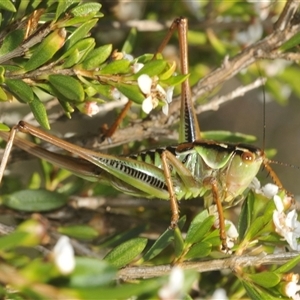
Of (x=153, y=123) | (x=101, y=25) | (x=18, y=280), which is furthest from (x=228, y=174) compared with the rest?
(x=18, y=280)

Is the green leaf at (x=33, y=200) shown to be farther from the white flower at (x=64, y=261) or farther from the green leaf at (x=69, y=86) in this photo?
the white flower at (x=64, y=261)

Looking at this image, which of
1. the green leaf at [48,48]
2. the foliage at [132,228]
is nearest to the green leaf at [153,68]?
the foliage at [132,228]

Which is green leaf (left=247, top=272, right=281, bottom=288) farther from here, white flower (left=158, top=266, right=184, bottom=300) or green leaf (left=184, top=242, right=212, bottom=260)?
white flower (left=158, top=266, right=184, bottom=300)

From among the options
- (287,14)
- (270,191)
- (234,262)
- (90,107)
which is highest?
(287,14)

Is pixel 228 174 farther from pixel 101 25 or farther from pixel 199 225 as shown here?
pixel 101 25

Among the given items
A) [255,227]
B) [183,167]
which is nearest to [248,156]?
[183,167]

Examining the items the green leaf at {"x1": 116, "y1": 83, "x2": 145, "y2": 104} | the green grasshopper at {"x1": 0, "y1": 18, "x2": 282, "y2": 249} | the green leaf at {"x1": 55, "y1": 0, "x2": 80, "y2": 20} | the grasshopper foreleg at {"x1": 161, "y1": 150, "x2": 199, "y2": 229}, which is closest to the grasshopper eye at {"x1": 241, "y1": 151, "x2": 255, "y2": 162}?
the green grasshopper at {"x1": 0, "y1": 18, "x2": 282, "y2": 249}

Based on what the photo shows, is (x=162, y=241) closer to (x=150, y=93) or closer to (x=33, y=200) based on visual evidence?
(x=150, y=93)

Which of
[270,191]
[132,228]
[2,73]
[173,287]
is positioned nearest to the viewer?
[173,287]
